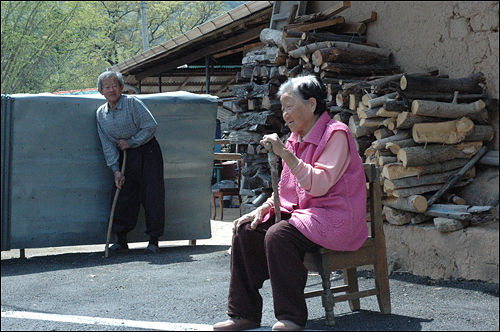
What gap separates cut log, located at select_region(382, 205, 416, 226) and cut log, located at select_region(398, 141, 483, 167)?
45 centimetres

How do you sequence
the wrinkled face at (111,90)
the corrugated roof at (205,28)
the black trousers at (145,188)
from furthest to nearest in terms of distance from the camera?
the corrugated roof at (205,28) → the black trousers at (145,188) → the wrinkled face at (111,90)

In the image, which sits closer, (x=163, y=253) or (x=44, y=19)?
(x=163, y=253)

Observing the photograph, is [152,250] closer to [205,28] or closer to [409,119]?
[409,119]

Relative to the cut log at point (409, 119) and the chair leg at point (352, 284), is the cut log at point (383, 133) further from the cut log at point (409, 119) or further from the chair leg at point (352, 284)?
the chair leg at point (352, 284)

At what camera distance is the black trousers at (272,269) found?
296 centimetres

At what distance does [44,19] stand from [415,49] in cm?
2516

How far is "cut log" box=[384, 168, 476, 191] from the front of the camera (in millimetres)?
4895

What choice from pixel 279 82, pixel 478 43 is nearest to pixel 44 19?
pixel 279 82

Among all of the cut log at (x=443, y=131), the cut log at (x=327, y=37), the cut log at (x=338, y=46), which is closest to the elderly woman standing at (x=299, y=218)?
the cut log at (x=443, y=131)

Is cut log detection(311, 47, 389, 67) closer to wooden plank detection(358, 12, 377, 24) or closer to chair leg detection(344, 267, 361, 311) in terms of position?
wooden plank detection(358, 12, 377, 24)

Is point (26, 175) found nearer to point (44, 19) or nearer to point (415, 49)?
point (415, 49)

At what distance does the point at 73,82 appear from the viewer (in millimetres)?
30641

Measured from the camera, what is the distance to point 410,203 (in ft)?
15.9

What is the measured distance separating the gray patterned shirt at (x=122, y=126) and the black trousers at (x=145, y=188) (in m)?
0.14
